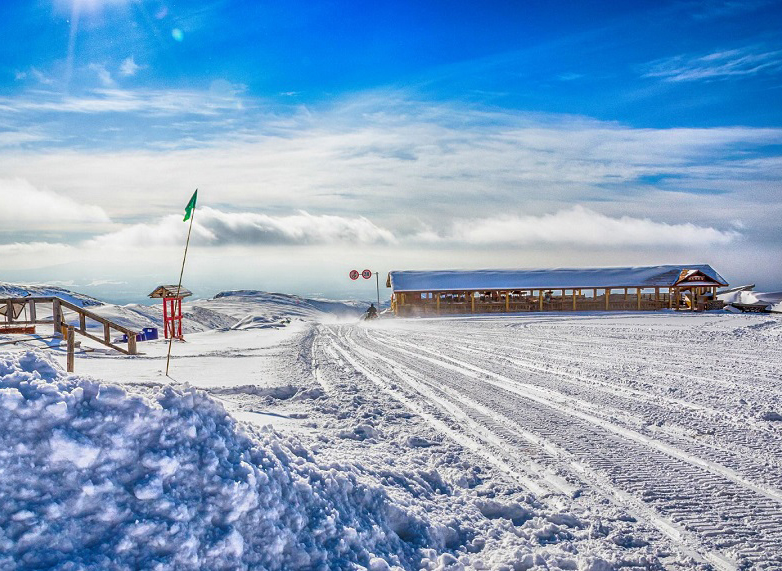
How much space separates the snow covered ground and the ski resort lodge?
1469 inches

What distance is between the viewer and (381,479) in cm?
521

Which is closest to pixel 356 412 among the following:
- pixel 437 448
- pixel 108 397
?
pixel 437 448

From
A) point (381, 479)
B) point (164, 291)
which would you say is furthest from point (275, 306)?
point (381, 479)

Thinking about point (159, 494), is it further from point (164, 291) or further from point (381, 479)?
point (164, 291)

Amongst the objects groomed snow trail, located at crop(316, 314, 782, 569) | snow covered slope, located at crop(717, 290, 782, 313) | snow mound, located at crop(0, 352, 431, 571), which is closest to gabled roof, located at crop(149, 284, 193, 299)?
groomed snow trail, located at crop(316, 314, 782, 569)

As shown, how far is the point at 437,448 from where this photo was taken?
6.70 meters

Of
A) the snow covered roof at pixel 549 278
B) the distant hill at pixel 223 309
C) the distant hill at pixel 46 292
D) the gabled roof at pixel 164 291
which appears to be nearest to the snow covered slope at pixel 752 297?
the snow covered roof at pixel 549 278

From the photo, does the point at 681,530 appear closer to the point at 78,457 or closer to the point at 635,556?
the point at 635,556

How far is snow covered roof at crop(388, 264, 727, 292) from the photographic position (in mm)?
47031

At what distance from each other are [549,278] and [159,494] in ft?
156

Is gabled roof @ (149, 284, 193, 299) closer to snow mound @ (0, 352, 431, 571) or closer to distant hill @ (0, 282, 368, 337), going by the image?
distant hill @ (0, 282, 368, 337)

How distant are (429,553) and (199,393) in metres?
2.26

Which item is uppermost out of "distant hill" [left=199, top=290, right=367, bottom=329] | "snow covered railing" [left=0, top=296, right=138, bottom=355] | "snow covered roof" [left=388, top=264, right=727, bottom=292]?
"snow covered roof" [left=388, top=264, right=727, bottom=292]

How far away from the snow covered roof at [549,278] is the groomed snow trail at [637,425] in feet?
100
